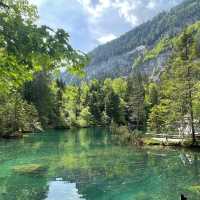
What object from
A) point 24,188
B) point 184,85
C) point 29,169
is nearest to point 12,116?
point 184,85

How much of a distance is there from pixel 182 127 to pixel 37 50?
4612 cm

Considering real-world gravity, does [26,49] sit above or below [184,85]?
below

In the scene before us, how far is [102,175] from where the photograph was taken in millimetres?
29797

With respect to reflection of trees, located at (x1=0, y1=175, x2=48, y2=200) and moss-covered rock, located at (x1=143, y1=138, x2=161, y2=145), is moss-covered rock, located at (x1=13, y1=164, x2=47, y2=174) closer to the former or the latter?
reflection of trees, located at (x1=0, y1=175, x2=48, y2=200)

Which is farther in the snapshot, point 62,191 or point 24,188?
point 24,188

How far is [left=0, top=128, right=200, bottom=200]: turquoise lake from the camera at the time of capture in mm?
23875

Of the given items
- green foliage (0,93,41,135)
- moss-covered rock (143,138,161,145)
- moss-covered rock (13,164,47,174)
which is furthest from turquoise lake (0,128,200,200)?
green foliage (0,93,41,135)

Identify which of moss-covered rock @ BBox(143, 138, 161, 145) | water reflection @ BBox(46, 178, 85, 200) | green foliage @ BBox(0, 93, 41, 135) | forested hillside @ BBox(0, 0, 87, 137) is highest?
green foliage @ BBox(0, 93, 41, 135)

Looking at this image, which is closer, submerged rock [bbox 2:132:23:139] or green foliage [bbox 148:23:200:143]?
green foliage [bbox 148:23:200:143]

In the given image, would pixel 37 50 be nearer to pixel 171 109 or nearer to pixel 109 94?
pixel 171 109

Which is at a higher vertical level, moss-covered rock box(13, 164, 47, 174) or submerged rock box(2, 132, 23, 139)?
submerged rock box(2, 132, 23, 139)

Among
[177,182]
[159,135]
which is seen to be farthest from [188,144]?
[177,182]

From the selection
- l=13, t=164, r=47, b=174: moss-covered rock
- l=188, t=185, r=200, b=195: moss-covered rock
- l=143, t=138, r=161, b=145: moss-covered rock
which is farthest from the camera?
l=143, t=138, r=161, b=145: moss-covered rock

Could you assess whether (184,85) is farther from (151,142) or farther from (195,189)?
(195,189)
